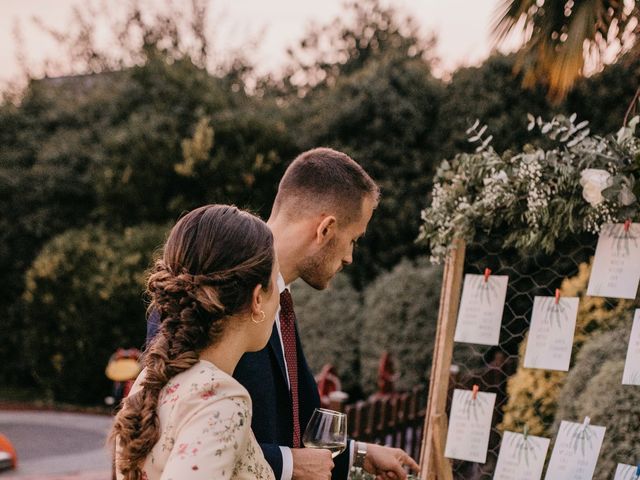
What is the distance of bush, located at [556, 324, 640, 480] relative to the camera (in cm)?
296

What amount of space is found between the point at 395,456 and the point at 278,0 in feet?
64.2

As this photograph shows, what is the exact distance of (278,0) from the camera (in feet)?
68.0

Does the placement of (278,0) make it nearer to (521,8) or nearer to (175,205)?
(175,205)

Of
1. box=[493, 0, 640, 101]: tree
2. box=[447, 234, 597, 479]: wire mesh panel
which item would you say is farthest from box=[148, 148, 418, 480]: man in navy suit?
box=[493, 0, 640, 101]: tree

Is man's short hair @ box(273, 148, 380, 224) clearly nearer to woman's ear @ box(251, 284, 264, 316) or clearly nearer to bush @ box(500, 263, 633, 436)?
woman's ear @ box(251, 284, 264, 316)

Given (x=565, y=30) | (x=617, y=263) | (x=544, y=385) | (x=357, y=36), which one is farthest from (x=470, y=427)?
(x=357, y=36)

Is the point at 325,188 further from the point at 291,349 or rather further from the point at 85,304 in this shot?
the point at 85,304

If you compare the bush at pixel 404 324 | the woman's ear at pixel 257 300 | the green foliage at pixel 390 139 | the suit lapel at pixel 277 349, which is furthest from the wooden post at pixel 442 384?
the green foliage at pixel 390 139

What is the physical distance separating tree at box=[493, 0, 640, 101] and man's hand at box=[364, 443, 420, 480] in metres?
4.18

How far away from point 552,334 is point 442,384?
490mm

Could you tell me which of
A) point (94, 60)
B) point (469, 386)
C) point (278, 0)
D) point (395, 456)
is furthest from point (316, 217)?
point (94, 60)

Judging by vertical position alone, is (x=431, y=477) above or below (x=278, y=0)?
below

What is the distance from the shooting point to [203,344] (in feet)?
5.82

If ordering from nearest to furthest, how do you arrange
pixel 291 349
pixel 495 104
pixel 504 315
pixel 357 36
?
pixel 291 349
pixel 504 315
pixel 495 104
pixel 357 36
